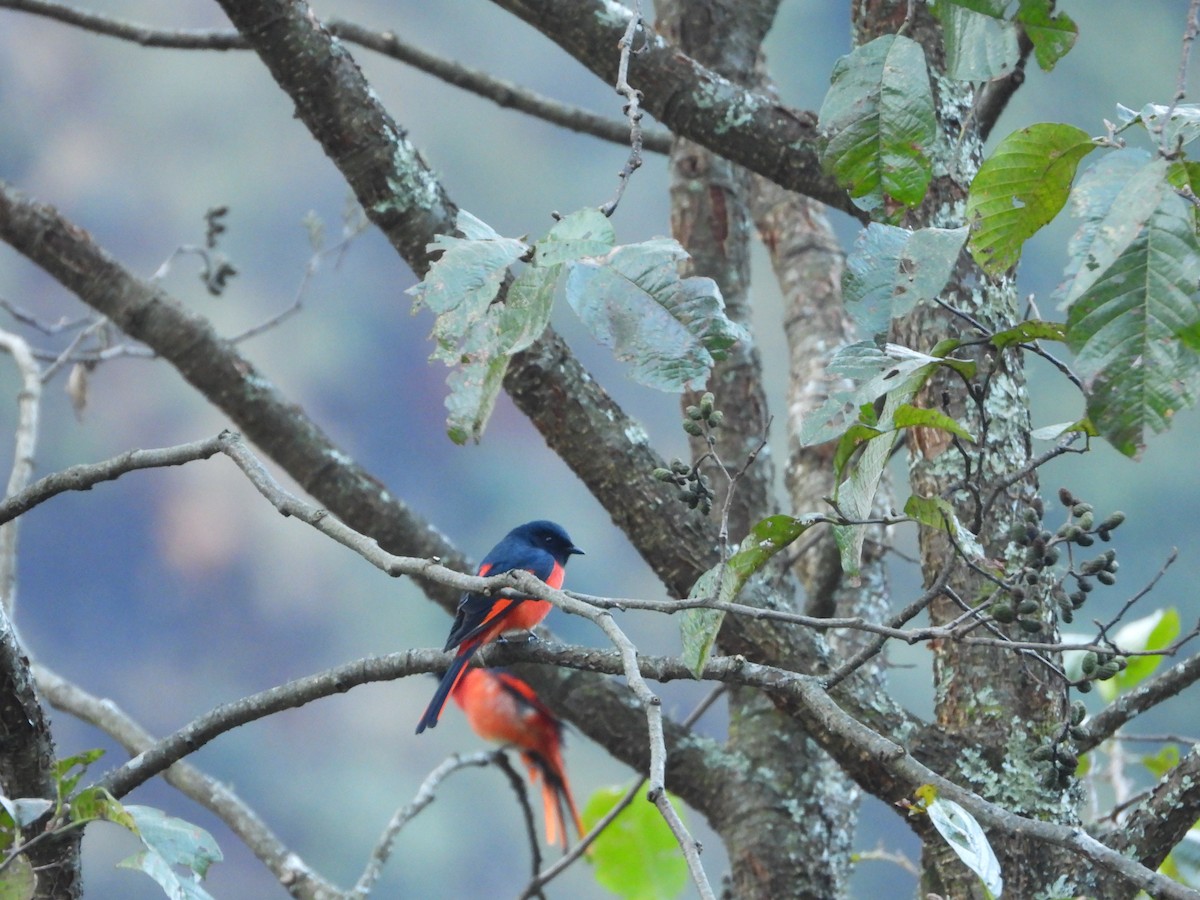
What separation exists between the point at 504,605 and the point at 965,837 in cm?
127

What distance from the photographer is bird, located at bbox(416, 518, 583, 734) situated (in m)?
2.04

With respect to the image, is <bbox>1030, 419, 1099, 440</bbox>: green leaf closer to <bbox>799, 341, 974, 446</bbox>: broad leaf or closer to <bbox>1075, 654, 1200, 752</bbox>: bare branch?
<bbox>799, 341, 974, 446</bbox>: broad leaf

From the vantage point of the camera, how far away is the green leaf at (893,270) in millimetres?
1041

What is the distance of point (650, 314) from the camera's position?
0.92 meters

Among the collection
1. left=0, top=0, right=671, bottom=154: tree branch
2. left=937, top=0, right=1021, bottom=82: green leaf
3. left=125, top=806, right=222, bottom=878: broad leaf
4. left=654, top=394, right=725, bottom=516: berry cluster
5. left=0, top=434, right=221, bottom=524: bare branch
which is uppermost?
left=0, top=0, right=671, bottom=154: tree branch

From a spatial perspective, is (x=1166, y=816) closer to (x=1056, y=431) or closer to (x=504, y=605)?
(x=1056, y=431)

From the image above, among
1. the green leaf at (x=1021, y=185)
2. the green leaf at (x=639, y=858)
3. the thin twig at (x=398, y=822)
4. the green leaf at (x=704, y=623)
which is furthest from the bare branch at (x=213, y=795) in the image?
the green leaf at (x=1021, y=185)

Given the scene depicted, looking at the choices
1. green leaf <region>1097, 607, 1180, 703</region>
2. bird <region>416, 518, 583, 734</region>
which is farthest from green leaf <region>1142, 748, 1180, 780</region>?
bird <region>416, 518, 583, 734</region>

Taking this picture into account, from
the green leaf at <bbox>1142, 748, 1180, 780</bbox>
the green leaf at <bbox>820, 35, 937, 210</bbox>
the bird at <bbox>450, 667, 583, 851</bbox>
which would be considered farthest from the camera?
the bird at <bbox>450, 667, 583, 851</bbox>

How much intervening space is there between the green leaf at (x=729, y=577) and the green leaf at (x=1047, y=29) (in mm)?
471

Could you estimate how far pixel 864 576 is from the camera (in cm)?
249

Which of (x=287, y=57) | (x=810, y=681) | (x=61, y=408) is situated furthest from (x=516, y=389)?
(x=61, y=408)

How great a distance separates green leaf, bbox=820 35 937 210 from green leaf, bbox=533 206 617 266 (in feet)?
1.21

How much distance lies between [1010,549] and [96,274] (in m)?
1.67
